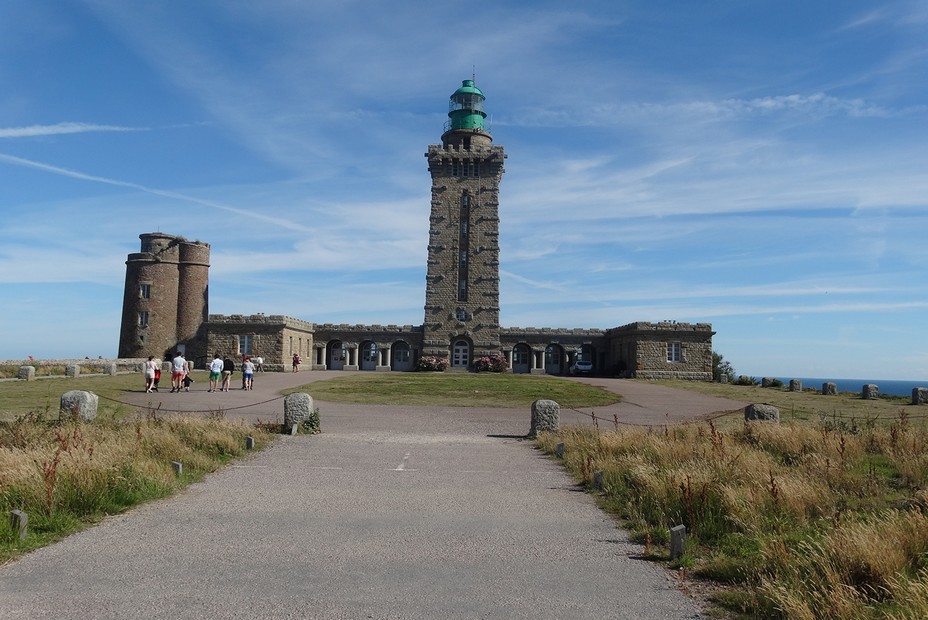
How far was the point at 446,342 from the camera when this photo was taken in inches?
2076

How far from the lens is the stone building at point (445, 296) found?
1979 inches

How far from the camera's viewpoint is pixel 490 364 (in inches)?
2002

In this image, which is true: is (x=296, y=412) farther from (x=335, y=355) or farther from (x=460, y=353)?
(x=335, y=355)

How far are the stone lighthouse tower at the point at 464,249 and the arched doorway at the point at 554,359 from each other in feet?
19.9

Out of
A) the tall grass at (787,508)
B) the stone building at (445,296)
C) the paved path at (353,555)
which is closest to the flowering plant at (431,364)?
the stone building at (445,296)

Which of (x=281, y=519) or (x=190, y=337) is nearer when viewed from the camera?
(x=281, y=519)

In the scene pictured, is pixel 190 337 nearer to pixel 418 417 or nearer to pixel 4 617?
pixel 418 417

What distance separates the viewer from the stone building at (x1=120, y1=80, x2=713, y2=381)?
165 feet

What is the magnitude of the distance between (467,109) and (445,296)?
14.2 m

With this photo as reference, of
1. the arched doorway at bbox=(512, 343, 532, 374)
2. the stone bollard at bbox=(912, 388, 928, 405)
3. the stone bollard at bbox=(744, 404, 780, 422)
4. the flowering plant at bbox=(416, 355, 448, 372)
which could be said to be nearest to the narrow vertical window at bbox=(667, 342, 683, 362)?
the arched doorway at bbox=(512, 343, 532, 374)

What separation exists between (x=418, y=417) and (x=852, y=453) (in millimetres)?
11127

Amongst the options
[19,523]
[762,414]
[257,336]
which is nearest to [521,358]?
[257,336]

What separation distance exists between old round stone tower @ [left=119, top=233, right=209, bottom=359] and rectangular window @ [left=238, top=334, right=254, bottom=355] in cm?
339

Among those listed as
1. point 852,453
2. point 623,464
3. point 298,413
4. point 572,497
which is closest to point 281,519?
point 572,497
